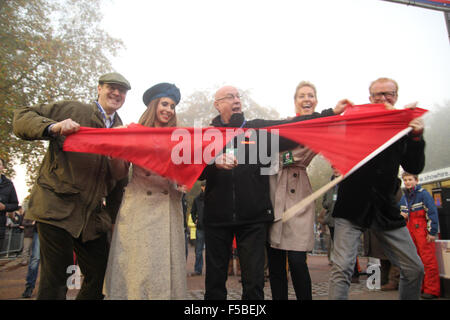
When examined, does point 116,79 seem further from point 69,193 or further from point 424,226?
point 424,226

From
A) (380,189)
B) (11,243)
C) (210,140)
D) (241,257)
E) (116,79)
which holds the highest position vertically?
(116,79)

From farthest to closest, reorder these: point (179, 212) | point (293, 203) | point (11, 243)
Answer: point (11, 243), point (293, 203), point (179, 212)

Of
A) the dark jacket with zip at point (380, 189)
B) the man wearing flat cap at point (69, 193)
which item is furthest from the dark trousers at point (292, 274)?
the man wearing flat cap at point (69, 193)

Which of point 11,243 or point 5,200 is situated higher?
point 5,200

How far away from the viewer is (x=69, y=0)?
59.0ft

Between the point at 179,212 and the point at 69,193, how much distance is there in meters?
0.91

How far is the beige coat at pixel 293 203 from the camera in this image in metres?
3.01

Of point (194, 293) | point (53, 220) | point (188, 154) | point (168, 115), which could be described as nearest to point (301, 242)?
point (188, 154)

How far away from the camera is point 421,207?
5906mm

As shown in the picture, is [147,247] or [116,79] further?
[116,79]

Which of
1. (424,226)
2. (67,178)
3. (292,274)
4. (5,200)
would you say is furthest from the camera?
(424,226)

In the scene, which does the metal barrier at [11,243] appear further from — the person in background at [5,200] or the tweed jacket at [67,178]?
the tweed jacket at [67,178]
